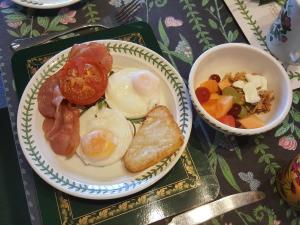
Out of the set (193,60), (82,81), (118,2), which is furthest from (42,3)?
(193,60)

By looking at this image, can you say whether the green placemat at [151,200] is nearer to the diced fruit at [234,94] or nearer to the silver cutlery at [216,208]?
the silver cutlery at [216,208]

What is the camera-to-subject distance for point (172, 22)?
1.07 m

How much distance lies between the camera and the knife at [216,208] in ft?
2.51

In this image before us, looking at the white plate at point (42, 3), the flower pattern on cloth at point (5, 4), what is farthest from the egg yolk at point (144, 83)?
the flower pattern on cloth at point (5, 4)

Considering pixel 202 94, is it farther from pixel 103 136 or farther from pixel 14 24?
pixel 14 24

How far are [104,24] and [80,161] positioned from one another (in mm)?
420

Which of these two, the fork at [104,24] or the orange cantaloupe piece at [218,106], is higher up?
the fork at [104,24]

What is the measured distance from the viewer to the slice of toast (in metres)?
0.78

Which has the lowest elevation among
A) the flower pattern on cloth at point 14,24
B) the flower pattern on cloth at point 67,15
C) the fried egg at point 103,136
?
the fried egg at point 103,136

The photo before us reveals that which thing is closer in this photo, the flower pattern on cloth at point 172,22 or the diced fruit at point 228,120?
the diced fruit at point 228,120

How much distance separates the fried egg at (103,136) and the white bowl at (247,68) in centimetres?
18

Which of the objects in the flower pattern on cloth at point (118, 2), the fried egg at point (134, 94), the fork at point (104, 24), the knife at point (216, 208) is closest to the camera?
the knife at point (216, 208)

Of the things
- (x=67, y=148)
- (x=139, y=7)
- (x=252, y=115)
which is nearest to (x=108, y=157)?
(x=67, y=148)

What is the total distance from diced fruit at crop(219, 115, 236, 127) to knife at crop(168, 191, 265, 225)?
0.52ft
